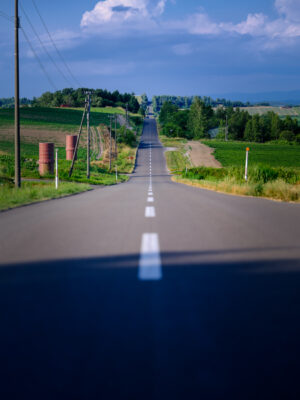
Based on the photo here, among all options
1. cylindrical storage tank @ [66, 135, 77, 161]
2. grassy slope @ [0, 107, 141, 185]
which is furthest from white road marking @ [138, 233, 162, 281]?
cylindrical storage tank @ [66, 135, 77, 161]

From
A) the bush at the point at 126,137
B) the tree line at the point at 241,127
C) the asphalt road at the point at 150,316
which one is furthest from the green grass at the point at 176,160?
the asphalt road at the point at 150,316

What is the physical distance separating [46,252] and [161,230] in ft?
7.41

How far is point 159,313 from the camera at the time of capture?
11.2 feet

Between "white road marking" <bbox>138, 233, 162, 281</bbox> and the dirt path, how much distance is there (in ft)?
232

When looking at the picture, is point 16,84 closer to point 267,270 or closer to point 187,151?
point 267,270

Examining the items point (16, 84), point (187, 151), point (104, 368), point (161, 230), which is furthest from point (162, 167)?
point (104, 368)

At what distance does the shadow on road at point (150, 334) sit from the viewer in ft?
7.80

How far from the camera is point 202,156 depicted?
9238cm

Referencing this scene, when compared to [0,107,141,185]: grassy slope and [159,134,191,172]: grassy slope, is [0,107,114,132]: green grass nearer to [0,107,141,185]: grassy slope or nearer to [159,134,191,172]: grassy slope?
[0,107,141,185]: grassy slope

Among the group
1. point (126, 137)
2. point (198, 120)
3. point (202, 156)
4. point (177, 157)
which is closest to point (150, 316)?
point (177, 157)

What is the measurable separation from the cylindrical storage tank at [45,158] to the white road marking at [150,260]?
4656 centimetres

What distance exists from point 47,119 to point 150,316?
368 ft

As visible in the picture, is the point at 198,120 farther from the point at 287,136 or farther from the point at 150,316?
the point at 150,316

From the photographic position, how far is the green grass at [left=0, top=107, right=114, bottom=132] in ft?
318
